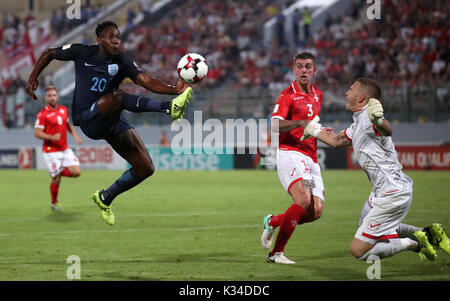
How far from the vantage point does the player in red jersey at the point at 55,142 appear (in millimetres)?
15547

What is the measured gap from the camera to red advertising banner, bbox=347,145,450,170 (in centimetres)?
2577

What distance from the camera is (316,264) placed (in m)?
8.62

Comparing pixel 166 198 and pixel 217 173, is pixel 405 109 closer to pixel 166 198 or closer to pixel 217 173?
pixel 217 173

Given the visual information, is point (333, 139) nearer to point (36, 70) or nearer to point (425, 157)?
point (36, 70)

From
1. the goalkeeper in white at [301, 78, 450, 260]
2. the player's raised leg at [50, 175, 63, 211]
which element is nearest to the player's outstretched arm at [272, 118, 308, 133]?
the goalkeeper in white at [301, 78, 450, 260]

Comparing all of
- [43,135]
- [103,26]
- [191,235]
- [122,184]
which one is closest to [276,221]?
[122,184]

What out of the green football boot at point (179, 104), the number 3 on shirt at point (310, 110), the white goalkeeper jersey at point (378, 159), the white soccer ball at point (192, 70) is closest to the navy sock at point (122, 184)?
the green football boot at point (179, 104)

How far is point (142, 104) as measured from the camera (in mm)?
8805

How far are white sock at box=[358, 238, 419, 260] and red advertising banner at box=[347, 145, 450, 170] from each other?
1817 centimetres

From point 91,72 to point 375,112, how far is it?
4.03 m

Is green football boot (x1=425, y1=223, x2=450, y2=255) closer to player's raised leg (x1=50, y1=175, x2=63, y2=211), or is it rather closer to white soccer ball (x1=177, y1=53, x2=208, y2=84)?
white soccer ball (x1=177, y1=53, x2=208, y2=84)

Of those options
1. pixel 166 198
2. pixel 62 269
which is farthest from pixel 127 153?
pixel 166 198

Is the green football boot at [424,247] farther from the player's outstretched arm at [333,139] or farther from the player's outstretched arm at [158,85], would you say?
the player's outstretched arm at [158,85]

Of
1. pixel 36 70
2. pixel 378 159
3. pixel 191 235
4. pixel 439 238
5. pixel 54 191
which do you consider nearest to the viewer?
pixel 378 159
